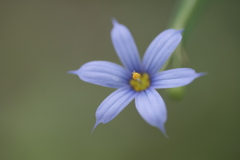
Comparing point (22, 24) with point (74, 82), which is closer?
point (74, 82)

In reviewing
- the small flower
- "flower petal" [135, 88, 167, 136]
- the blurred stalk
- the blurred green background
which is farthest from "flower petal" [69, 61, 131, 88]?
the blurred green background

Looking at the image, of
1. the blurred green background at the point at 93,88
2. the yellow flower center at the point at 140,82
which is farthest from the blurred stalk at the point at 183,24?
the blurred green background at the point at 93,88

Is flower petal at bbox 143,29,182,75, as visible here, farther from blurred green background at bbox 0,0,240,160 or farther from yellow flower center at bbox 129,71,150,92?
blurred green background at bbox 0,0,240,160

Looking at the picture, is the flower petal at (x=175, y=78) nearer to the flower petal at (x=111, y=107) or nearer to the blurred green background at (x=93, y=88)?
the flower petal at (x=111, y=107)

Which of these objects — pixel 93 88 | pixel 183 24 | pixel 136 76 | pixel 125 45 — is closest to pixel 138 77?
pixel 136 76

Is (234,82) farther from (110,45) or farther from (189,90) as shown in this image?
(110,45)

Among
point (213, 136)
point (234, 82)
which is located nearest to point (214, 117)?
point (213, 136)
